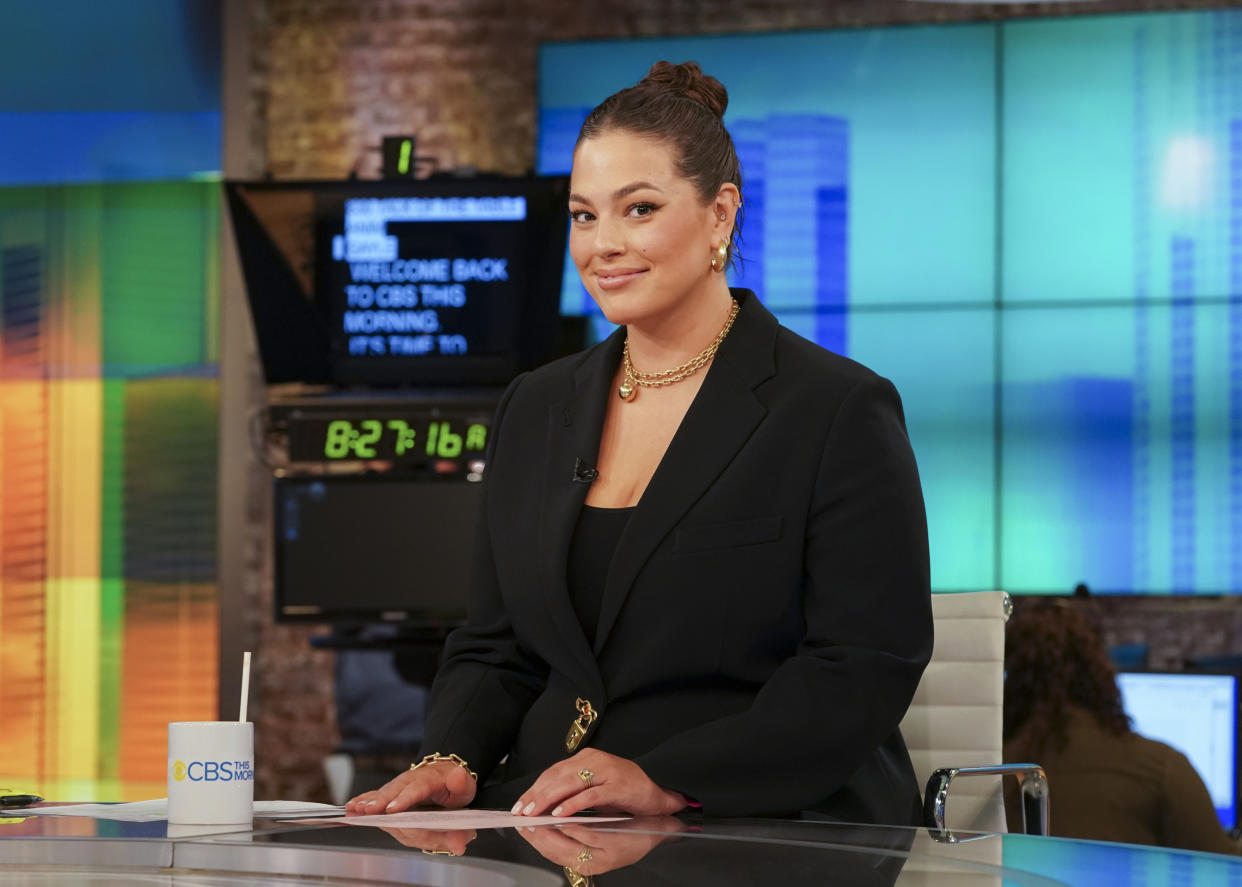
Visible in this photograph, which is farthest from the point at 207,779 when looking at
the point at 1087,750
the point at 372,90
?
the point at 372,90

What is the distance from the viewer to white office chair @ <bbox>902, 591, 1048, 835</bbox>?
225 cm

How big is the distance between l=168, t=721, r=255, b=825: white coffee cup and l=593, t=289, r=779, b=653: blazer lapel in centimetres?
45

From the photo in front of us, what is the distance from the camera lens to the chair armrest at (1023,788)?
203 cm

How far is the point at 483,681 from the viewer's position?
1.71m

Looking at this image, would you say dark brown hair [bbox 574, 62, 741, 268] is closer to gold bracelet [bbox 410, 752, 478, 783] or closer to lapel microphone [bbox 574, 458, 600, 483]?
lapel microphone [bbox 574, 458, 600, 483]

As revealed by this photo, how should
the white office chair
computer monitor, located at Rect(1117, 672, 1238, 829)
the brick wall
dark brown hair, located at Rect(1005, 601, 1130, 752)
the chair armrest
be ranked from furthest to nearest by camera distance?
1. the brick wall
2. computer monitor, located at Rect(1117, 672, 1238, 829)
3. dark brown hair, located at Rect(1005, 601, 1130, 752)
4. the white office chair
5. the chair armrest

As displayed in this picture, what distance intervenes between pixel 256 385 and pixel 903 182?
8.55 feet

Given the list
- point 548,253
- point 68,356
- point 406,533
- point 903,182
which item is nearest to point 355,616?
point 406,533

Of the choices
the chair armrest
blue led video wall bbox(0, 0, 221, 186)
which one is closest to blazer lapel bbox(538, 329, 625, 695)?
the chair armrest

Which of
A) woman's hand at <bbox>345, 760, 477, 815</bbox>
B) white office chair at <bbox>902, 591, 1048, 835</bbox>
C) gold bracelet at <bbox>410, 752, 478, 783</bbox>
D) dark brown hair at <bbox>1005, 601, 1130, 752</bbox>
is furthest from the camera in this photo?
dark brown hair at <bbox>1005, 601, 1130, 752</bbox>

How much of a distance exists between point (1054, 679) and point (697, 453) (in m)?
1.80

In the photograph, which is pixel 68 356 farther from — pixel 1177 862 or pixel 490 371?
pixel 1177 862

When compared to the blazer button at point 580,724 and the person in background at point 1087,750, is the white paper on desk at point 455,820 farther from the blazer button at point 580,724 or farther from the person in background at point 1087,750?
the person in background at point 1087,750

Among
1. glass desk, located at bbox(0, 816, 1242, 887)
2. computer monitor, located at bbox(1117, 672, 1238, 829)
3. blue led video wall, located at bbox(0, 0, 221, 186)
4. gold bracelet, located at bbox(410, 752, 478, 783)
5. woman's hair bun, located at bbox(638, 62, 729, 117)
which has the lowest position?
computer monitor, located at bbox(1117, 672, 1238, 829)
